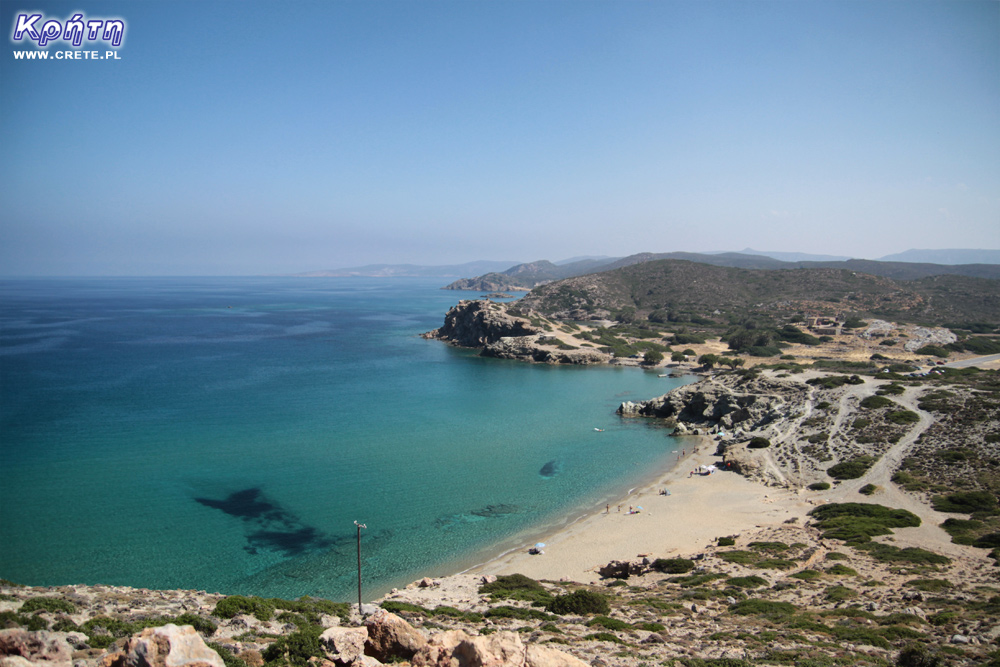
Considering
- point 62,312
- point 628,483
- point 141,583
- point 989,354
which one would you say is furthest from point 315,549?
point 62,312

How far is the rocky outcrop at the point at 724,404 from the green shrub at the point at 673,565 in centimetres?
2622

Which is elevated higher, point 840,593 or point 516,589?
point 840,593

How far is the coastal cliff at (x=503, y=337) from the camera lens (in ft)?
272

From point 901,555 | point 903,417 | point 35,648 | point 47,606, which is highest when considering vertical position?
point 35,648

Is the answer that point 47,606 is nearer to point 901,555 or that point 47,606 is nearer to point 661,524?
point 661,524

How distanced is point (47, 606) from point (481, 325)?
82806 mm

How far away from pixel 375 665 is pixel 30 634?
6.47 meters

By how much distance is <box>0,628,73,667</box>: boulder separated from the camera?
9320 millimetres

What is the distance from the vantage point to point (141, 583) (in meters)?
21.4

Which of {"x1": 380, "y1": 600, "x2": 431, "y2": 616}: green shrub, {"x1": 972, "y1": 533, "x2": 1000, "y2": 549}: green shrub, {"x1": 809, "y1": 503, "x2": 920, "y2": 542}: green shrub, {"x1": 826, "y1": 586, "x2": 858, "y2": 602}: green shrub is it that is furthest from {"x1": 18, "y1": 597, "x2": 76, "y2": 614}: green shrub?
{"x1": 972, "y1": 533, "x2": 1000, "y2": 549}: green shrub

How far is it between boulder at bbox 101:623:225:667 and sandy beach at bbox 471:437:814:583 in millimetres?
16098

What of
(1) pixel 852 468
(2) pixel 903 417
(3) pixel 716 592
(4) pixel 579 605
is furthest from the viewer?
(2) pixel 903 417

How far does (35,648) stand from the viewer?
31.7 feet

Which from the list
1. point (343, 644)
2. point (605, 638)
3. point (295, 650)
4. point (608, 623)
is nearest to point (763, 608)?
point (608, 623)
